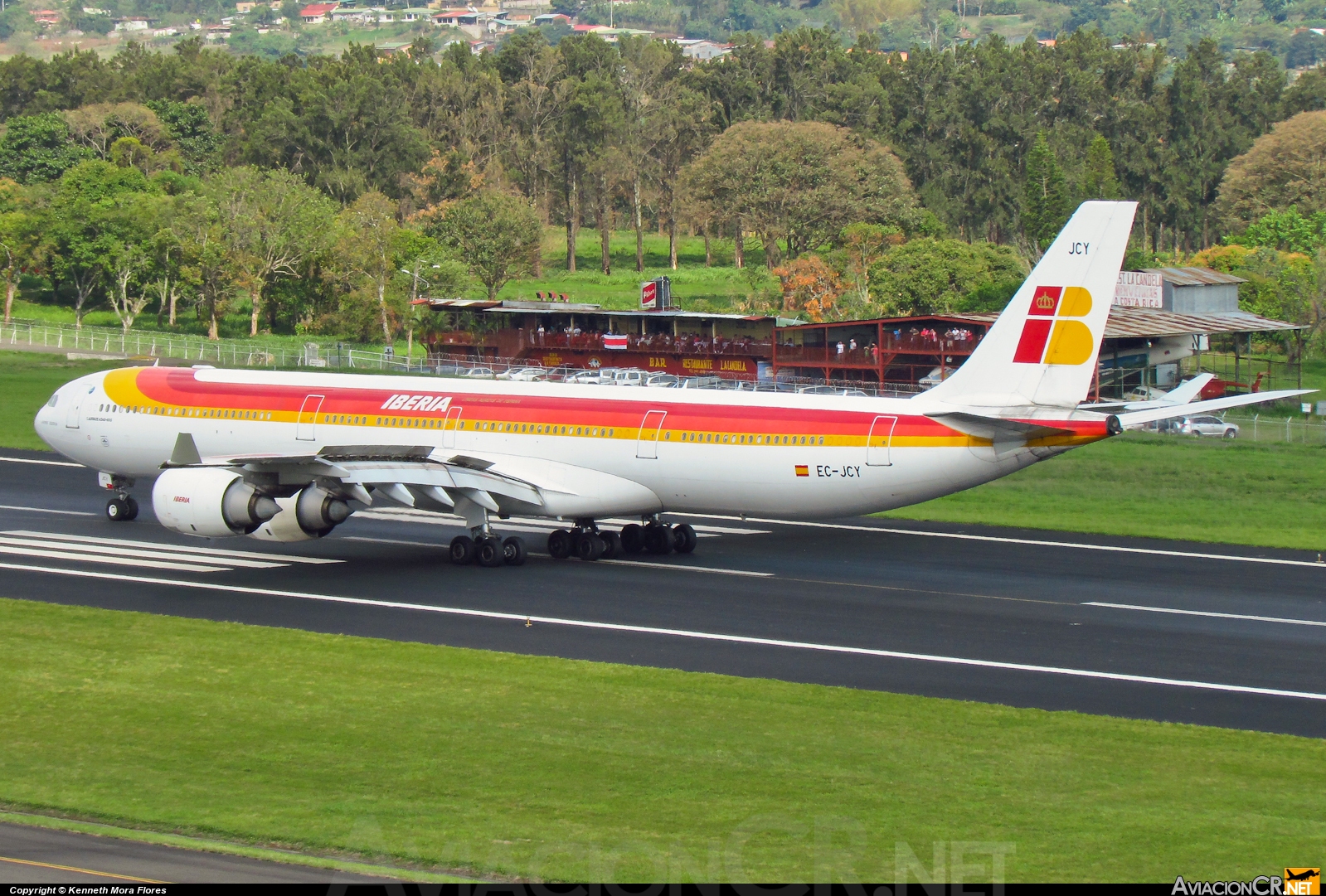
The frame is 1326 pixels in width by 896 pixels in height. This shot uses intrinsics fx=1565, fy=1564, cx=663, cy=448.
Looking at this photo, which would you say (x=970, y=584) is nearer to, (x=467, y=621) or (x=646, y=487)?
(x=646, y=487)

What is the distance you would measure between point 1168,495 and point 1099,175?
94.2 metres

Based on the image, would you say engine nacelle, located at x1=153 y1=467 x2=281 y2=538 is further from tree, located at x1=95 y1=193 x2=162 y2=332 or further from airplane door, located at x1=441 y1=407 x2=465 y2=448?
tree, located at x1=95 y1=193 x2=162 y2=332

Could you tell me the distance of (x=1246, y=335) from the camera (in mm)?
96500

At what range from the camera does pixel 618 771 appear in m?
20.0

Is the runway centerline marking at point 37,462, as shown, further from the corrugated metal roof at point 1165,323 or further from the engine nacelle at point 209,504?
the corrugated metal roof at point 1165,323

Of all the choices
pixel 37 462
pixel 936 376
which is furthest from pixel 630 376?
pixel 37 462

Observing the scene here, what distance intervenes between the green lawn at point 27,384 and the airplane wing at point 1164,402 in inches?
1593

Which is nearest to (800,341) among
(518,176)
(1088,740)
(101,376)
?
(101,376)

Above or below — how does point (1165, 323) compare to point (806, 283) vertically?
below

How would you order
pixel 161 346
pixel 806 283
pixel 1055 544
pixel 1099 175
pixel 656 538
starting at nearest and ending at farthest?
pixel 656 538 < pixel 1055 544 < pixel 161 346 < pixel 806 283 < pixel 1099 175

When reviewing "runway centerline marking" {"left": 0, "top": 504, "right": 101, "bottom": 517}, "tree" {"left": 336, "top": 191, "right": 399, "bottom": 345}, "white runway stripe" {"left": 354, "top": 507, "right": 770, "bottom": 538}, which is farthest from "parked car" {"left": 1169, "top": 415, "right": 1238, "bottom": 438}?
"tree" {"left": 336, "top": 191, "right": 399, "bottom": 345}

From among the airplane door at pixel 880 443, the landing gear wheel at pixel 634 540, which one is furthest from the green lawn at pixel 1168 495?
the airplane door at pixel 880 443

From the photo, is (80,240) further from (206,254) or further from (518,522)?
(518,522)

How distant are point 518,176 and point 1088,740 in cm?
14816
